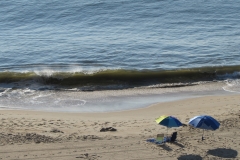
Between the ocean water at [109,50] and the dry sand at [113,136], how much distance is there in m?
1.96

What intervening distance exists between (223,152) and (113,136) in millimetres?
4214

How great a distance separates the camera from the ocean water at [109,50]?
1093 inches

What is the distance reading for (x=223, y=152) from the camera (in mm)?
18609

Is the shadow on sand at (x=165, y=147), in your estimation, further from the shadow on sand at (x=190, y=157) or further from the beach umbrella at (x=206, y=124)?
the beach umbrella at (x=206, y=124)

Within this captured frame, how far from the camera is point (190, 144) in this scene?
19.3 metres

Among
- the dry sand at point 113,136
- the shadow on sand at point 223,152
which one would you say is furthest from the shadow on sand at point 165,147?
the shadow on sand at point 223,152

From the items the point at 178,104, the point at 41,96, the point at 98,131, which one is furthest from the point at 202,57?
the point at 98,131

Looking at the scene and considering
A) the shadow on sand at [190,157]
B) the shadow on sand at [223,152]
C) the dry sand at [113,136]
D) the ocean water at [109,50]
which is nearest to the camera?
the shadow on sand at [190,157]

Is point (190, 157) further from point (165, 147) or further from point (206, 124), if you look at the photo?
point (206, 124)

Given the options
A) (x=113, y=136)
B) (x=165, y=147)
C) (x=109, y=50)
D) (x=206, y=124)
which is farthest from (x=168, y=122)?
(x=109, y=50)

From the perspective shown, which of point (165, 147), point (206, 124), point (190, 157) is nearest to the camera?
point (190, 157)

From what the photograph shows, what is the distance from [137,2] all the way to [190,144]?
2839 cm

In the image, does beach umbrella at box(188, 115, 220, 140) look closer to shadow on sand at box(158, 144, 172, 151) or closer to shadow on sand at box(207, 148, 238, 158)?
shadow on sand at box(207, 148, 238, 158)

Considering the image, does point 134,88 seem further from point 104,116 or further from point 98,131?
point 98,131
